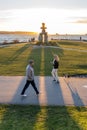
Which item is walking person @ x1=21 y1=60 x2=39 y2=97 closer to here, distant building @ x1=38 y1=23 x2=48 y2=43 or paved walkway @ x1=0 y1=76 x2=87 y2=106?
paved walkway @ x1=0 y1=76 x2=87 y2=106

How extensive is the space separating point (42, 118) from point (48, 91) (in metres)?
4.91

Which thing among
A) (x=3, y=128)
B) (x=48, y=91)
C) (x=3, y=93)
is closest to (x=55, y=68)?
(x=48, y=91)

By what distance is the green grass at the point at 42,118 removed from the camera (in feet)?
41.6

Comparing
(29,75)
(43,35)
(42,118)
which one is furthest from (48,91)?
(43,35)

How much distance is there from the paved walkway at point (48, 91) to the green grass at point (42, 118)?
3.06ft

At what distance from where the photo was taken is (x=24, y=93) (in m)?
17.8

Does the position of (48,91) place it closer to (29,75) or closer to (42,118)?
(29,75)

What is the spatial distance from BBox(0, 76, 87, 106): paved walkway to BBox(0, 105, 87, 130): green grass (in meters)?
0.93

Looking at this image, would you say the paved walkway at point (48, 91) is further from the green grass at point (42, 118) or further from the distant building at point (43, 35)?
the distant building at point (43, 35)

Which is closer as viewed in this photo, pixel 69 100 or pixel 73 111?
pixel 73 111

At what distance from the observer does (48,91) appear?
18.4 m

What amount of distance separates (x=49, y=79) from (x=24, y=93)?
4.42 m

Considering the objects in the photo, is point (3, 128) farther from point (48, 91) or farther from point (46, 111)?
point (48, 91)

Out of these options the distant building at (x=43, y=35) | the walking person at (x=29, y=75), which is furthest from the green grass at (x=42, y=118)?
the distant building at (x=43, y=35)
